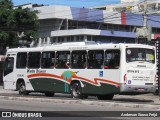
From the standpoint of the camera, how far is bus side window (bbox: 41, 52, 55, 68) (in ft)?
84.1

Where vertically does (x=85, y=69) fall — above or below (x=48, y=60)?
below

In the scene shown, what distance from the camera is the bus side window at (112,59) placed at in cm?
2209

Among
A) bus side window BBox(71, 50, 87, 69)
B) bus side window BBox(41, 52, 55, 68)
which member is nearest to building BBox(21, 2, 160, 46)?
bus side window BBox(41, 52, 55, 68)

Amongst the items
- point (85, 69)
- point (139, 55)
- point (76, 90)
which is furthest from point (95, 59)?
point (139, 55)

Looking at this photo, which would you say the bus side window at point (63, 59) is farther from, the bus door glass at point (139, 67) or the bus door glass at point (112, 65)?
the bus door glass at point (139, 67)

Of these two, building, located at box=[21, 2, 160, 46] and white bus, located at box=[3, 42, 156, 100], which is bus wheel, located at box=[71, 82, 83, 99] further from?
building, located at box=[21, 2, 160, 46]

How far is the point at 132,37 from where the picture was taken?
6881 cm

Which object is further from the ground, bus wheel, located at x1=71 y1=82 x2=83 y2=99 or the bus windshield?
the bus windshield

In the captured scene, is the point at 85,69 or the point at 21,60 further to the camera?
the point at 21,60

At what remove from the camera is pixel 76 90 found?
79.2ft

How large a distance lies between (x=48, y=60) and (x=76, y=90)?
3034 mm

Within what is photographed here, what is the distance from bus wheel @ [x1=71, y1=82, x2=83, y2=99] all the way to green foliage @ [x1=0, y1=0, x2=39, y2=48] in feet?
80.7

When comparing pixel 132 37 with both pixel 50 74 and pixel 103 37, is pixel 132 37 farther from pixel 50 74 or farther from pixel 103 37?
pixel 50 74

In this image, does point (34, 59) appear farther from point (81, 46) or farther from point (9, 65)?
point (81, 46)
